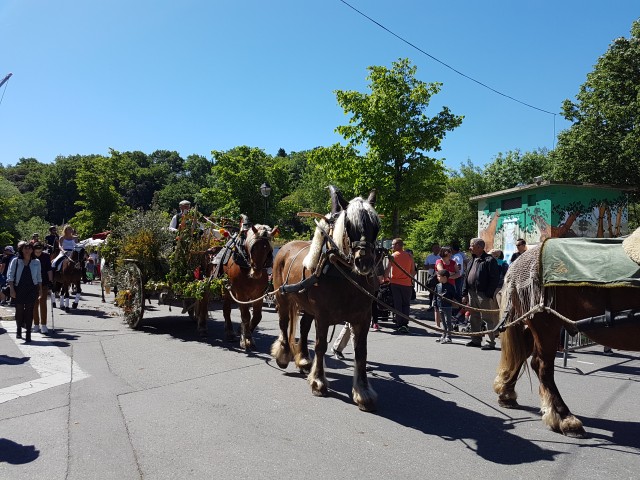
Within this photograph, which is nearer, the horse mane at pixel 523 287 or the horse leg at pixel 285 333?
the horse mane at pixel 523 287

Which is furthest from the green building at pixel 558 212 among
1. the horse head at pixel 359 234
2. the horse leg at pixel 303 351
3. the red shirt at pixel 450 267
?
the horse head at pixel 359 234

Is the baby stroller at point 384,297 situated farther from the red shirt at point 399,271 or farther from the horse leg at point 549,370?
the horse leg at point 549,370

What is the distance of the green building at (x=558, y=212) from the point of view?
60.7ft

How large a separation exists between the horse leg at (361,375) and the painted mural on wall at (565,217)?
1433 cm

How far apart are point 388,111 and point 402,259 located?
8233 mm

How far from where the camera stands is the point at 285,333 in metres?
7.33

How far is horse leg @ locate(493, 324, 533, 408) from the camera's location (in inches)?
214

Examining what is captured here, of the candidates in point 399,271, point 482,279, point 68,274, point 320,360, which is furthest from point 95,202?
point 320,360

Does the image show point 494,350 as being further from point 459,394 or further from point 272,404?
point 272,404

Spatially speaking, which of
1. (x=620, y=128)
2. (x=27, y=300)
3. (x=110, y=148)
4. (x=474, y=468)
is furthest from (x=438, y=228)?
(x=474, y=468)

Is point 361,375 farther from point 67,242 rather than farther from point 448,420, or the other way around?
point 67,242

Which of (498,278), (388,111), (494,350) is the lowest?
(494,350)

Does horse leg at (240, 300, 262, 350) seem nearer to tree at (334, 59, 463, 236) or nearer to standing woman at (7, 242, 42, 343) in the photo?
standing woman at (7, 242, 42, 343)

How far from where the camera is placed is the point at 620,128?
2534 cm
